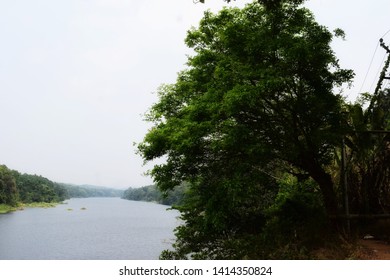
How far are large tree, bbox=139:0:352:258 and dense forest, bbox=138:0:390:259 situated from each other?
1.2 inches

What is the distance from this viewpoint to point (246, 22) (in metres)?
9.52

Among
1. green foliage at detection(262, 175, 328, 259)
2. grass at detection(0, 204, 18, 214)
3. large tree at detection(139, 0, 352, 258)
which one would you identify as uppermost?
large tree at detection(139, 0, 352, 258)

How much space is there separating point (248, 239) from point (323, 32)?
19.6 ft

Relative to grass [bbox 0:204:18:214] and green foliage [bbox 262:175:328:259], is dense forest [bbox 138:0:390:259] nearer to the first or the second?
green foliage [bbox 262:175:328:259]

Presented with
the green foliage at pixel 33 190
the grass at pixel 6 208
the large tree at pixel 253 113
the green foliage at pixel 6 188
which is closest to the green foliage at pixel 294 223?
the large tree at pixel 253 113

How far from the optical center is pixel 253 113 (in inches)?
380

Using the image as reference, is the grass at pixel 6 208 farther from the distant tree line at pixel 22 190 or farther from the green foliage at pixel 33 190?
the green foliage at pixel 33 190

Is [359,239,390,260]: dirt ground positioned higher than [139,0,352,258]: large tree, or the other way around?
[139,0,352,258]: large tree

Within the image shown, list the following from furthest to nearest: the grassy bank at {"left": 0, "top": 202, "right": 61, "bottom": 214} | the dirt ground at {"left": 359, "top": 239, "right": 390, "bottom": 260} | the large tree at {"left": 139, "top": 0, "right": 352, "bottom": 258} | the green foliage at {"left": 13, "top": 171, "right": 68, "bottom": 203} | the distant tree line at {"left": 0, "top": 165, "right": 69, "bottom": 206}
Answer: the green foliage at {"left": 13, "top": 171, "right": 68, "bottom": 203} → the distant tree line at {"left": 0, "top": 165, "right": 69, "bottom": 206} → the grassy bank at {"left": 0, "top": 202, "right": 61, "bottom": 214} → the large tree at {"left": 139, "top": 0, "right": 352, "bottom": 258} → the dirt ground at {"left": 359, "top": 239, "right": 390, "bottom": 260}

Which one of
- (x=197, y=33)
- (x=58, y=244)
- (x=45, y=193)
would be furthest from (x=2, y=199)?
(x=197, y=33)

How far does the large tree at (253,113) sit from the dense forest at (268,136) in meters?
0.03

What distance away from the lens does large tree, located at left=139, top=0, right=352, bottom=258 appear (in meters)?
8.63

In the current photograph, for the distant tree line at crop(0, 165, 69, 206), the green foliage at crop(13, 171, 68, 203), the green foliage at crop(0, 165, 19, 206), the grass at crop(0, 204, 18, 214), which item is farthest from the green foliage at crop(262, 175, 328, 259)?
the green foliage at crop(13, 171, 68, 203)

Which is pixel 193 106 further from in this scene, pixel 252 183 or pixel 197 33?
Result: pixel 197 33
